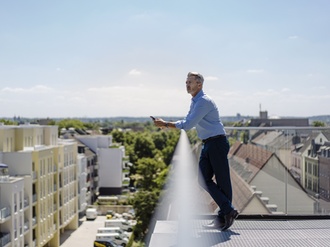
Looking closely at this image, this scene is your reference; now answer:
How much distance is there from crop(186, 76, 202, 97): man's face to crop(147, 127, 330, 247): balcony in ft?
2.42

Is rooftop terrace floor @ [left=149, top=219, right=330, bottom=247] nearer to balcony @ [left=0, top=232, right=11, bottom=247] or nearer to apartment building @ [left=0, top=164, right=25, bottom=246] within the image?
balcony @ [left=0, top=232, right=11, bottom=247]

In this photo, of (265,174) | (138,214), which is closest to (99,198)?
(138,214)

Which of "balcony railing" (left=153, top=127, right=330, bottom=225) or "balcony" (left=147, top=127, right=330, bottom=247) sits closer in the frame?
"balcony" (left=147, top=127, right=330, bottom=247)

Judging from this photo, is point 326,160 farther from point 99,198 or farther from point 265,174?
point 99,198

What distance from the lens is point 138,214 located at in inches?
1409

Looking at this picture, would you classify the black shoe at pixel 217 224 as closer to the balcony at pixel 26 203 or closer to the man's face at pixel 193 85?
the man's face at pixel 193 85

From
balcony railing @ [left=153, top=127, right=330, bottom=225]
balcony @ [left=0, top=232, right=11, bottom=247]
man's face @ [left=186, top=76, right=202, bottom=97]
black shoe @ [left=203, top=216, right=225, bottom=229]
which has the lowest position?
balcony @ [left=0, top=232, right=11, bottom=247]

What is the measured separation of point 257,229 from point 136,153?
72.6m

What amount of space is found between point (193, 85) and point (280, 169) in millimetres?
2567

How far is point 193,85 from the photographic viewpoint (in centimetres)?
494

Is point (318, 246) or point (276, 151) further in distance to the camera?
point (276, 151)

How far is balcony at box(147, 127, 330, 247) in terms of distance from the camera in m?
4.66

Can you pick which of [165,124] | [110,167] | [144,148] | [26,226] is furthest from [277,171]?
[144,148]

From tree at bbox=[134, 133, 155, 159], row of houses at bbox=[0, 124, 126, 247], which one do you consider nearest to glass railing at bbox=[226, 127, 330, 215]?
row of houses at bbox=[0, 124, 126, 247]
